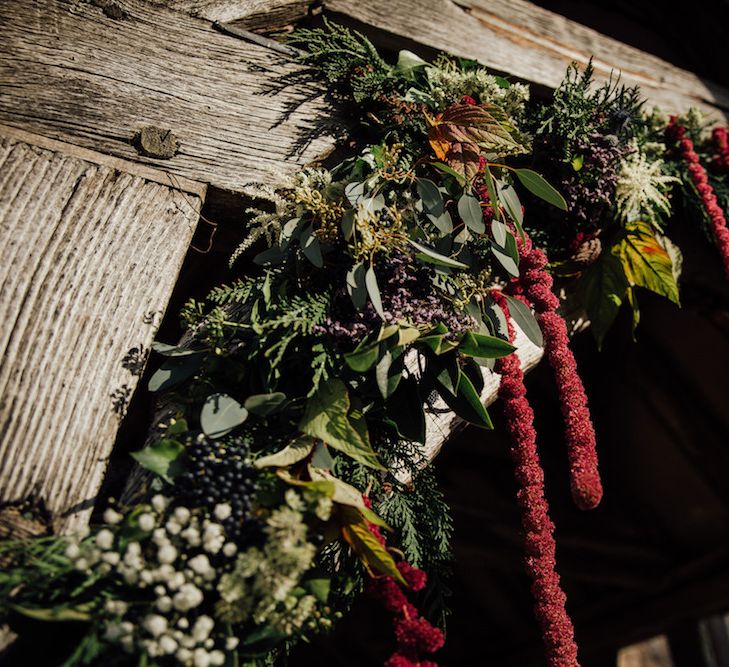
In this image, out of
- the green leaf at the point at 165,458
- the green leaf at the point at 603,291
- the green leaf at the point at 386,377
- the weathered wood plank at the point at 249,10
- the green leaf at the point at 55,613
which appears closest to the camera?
the green leaf at the point at 55,613

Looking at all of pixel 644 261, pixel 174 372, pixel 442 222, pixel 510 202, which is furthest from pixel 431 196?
pixel 644 261

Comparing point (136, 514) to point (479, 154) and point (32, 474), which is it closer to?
point (32, 474)

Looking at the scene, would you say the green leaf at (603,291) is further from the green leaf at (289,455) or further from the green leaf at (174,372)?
the green leaf at (174,372)

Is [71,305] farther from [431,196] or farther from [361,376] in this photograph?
[431,196]

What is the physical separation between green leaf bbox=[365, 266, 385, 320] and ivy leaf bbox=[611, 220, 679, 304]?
2.38 feet

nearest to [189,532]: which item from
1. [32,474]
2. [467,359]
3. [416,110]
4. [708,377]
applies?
[32,474]

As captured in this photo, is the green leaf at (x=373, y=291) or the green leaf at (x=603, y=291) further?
the green leaf at (x=603, y=291)

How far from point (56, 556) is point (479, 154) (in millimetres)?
949

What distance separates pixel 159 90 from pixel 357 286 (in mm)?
585

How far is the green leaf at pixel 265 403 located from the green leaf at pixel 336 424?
1.8 inches

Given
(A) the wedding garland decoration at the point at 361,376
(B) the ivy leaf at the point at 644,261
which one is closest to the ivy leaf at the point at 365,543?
(A) the wedding garland decoration at the point at 361,376

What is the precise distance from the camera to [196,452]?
88cm

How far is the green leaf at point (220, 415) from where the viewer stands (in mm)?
911

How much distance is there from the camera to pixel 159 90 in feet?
3.92
